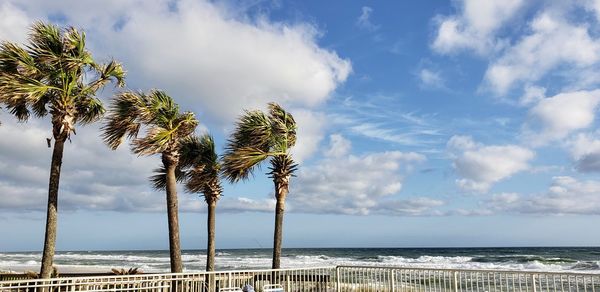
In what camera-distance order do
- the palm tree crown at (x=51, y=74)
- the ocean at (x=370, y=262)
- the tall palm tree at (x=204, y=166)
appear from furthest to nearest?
the ocean at (x=370, y=262) < the tall palm tree at (x=204, y=166) < the palm tree crown at (x=51, y=74)

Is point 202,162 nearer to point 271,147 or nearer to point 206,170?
point 206,170

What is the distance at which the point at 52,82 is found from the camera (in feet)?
40.7

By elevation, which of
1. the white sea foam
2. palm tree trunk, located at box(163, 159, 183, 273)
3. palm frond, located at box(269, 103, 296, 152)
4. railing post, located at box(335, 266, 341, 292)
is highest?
palm frond, located at box(269, 103, 296, 152)

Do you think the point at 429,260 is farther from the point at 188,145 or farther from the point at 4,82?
the point at 4,82

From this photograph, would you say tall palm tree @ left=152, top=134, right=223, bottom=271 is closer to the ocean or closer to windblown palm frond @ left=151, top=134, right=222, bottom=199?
windblown palm frond @ left=151, top=134, right=222, bottom=199

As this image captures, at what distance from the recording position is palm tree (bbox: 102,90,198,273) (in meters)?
14.0

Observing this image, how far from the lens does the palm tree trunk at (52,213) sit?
38.6 ft

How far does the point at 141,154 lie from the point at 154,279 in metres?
4.13

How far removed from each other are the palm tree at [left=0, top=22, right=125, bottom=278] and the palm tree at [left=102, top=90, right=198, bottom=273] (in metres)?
1.17

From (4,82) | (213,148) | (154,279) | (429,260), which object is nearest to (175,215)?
(213,148)

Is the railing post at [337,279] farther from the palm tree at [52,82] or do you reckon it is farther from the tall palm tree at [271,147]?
the palm tree at [52,82]

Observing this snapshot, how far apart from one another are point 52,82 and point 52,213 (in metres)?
2.96

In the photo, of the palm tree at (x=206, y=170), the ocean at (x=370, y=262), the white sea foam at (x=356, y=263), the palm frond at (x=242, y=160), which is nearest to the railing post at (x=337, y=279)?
the palm frond at (x=242, y=160)

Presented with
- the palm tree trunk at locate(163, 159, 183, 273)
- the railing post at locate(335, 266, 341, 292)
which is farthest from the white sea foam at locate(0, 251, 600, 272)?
the railing post at locate(335, 266, 341, 292)
